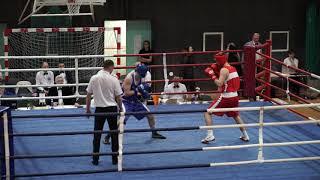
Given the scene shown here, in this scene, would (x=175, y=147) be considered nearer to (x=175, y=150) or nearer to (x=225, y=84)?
(x=225, y=84)

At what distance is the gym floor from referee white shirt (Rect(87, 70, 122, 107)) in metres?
0.83

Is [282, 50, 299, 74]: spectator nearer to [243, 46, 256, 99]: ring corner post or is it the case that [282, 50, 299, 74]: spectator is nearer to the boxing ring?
[243, 46, 256, 99]: ring corner post

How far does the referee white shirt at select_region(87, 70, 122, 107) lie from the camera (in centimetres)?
632

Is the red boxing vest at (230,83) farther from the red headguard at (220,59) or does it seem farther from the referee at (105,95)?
the referee at (105,95)

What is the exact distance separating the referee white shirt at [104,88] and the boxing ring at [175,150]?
0.52m

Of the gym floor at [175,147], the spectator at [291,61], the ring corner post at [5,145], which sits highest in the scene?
the spectator at [291,61]

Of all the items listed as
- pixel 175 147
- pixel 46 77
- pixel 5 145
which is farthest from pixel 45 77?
pixel 5 145

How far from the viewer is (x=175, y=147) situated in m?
7.21

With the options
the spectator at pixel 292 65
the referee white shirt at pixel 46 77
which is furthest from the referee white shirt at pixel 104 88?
the spectator at pixel 292 65

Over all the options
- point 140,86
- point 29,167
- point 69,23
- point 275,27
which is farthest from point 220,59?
point 275,27

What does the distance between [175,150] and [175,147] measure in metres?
1.54

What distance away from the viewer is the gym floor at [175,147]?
6.20 metres

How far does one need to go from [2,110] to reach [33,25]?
8.65m

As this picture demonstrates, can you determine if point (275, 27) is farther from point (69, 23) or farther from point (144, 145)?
point (144, 145)
